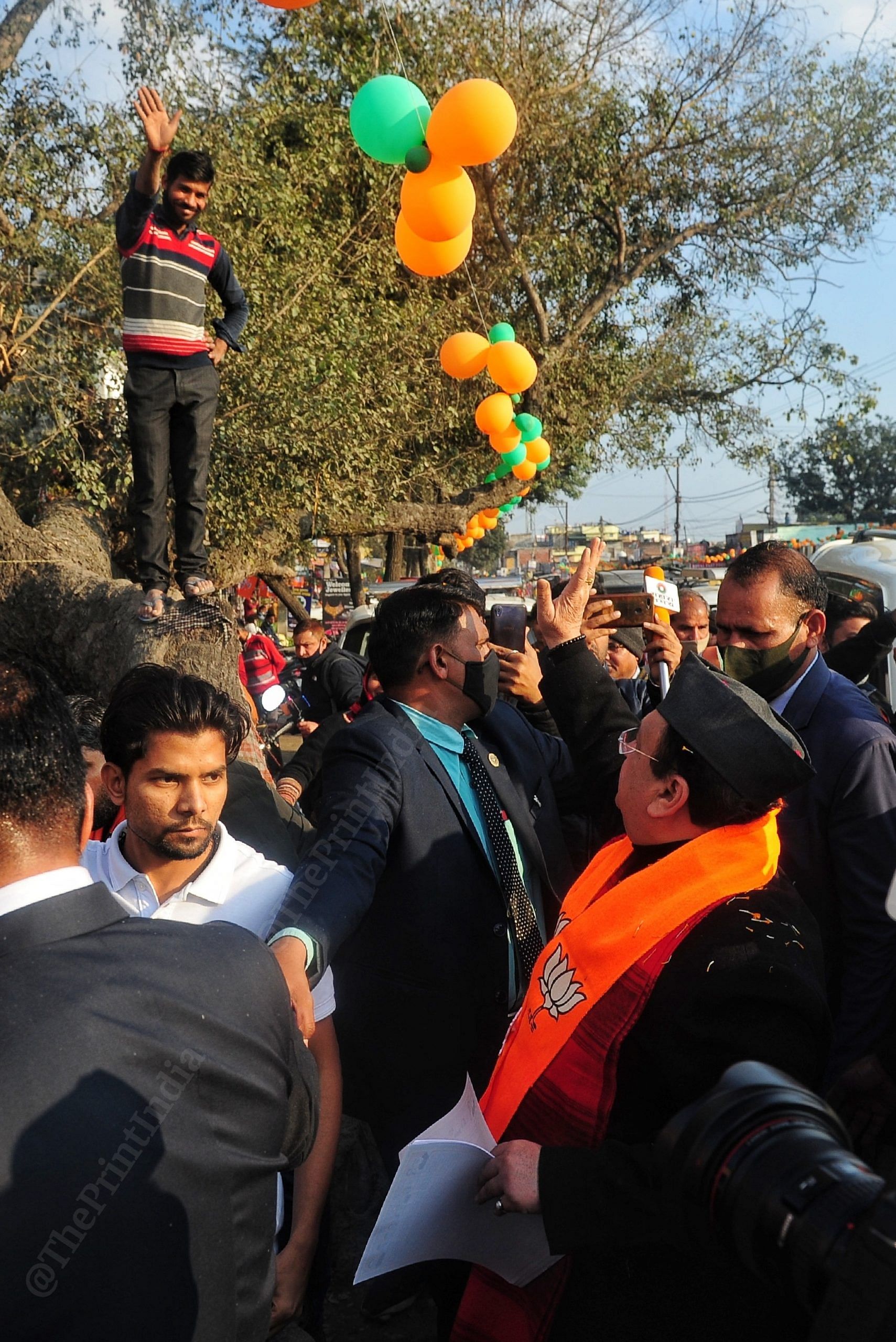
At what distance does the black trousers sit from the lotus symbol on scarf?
351cm

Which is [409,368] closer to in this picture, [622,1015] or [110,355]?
[110,355]

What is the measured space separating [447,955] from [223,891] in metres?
0.57

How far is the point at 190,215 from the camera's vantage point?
4.76 m

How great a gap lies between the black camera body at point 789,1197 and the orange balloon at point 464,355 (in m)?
7.45

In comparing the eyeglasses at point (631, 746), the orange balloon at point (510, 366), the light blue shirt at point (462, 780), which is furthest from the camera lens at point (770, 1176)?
the orange balloon at point (510, 366)

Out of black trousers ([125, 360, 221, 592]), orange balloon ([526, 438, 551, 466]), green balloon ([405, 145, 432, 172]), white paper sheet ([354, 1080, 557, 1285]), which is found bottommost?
white paper sheet ([354, 1080, 557, 1285])

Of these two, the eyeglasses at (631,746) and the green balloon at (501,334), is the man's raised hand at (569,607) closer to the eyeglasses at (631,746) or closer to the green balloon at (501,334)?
the eyeglasses at (631,746)

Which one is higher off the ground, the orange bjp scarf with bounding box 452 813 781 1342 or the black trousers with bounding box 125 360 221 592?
the black trousers with bounding box 125 360 221 592

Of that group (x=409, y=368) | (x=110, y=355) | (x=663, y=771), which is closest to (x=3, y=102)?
(x=110, y=355)

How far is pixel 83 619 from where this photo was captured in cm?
562

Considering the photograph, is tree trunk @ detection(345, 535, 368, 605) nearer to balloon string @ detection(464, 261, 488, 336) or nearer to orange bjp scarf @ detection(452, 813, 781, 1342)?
balloon string @ detection(464, 261, 488, 336)

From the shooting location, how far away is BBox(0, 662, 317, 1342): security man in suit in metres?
1.18

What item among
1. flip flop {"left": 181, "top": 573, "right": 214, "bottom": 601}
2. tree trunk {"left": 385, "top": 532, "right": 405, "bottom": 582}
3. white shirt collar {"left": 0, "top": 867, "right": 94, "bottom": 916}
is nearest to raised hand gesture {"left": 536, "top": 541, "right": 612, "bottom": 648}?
white shirt collar {"left": 0, "top": 867, "right": 94, "bottom": 916}

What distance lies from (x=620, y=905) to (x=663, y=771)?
26 cm
